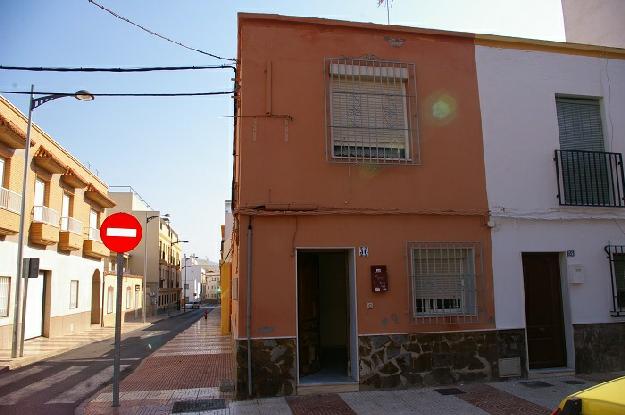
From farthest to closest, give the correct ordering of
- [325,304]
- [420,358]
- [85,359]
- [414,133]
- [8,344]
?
[8,344] < [85,359] < [325,304] < [414,133] < [420,358]

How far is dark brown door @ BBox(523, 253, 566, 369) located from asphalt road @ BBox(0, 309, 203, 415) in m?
7.56

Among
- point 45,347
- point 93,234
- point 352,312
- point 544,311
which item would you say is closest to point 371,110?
point 352,312

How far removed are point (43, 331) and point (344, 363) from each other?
15987 millimetres

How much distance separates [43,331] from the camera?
1997 centimetres

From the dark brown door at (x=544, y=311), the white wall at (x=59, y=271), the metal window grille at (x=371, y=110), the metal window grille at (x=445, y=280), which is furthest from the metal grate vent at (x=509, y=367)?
the white wall at (x=59, y=271)

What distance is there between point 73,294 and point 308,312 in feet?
62.6

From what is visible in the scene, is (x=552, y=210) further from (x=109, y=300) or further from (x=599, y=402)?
(x=109, y=300)

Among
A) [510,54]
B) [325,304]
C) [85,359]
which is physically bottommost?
[85,359]

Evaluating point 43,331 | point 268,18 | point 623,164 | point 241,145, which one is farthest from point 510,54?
point 43,331

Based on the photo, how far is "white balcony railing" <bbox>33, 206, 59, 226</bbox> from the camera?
→ 61.0ft

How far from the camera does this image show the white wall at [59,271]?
→ 1611 cm

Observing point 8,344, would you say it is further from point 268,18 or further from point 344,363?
point 268,18

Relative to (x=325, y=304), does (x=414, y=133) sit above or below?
above

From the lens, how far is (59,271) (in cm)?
2111
